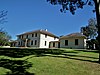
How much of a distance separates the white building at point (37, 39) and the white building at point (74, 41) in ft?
37.5

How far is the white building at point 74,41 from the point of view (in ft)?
155

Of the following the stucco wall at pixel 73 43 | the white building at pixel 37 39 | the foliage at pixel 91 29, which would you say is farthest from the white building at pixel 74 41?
the foliage at pixel 91 29

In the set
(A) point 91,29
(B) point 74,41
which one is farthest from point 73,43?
(A) point 91,29

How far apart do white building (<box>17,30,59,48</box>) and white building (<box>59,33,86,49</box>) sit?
1142 cm

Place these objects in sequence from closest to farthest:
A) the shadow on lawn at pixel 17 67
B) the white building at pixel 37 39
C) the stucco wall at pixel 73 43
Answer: the shadow on lawn at pixel 17 67
the stucco wall at pixel 73 43
the white building at pixel 37 39

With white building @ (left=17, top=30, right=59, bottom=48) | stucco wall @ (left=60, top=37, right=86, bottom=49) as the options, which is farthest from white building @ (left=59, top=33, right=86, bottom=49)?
white building @ (left=17, top=30, right=59, bottom=48)

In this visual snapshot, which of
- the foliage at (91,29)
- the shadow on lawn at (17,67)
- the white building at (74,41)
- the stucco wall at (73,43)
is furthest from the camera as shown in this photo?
the foliage at (91,29)

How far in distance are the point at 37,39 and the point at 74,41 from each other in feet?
51.0

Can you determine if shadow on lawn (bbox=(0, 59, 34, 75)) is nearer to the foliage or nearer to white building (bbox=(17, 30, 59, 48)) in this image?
white building (bbox=(17, 30, 59, 48))

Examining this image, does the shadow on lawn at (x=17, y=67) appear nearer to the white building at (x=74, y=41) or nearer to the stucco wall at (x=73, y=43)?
the stucco wall at (x=73, y=43)

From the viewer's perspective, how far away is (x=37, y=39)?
5872 centimetres

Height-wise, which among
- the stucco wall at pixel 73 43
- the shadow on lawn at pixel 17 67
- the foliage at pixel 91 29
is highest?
the foliage at pixel 91 29

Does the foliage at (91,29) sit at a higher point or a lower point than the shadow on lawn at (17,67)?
higher

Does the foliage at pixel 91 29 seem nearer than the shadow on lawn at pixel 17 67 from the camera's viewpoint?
No
